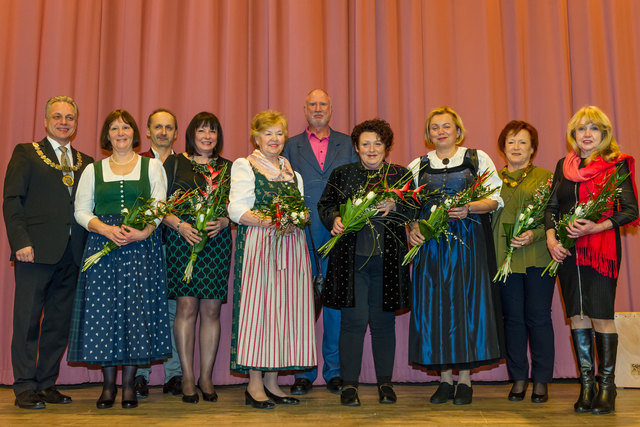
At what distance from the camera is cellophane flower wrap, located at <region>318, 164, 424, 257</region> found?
305 centimetres

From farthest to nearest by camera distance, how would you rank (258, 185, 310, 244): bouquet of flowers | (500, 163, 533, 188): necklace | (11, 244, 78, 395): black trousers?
(500, 163, 533, 188): necklace
(11, 244, 78, 395): black trousers
(258, 185, 310, 244): bouquet of flowers

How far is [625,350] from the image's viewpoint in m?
3.98

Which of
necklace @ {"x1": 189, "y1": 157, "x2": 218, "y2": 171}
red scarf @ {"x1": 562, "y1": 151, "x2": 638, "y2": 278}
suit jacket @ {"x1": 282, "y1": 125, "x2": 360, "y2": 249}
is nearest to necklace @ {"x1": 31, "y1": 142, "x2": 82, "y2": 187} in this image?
necklace @ {"x1": 189, "y1": 157, "x2": 218, "y2": 171}

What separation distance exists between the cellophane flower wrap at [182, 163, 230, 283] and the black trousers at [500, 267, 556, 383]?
1825mm

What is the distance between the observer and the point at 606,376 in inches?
123

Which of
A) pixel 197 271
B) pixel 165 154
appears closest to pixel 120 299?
pixel 197 271

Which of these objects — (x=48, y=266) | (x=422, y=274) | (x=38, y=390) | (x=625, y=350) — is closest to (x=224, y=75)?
(x=48, y=266)

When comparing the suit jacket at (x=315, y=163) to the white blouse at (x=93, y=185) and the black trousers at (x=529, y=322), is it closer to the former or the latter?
the white blouse at (x=93, y=185)

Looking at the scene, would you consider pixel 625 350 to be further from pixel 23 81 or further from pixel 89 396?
pixel 23 81

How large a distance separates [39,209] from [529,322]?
3087mm

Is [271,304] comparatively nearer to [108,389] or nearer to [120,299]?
[120,299]

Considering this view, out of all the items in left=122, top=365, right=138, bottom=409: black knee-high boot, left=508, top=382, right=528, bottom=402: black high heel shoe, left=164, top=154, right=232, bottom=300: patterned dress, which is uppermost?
left=164, top=154, right=232, bottom=300: patterned dress

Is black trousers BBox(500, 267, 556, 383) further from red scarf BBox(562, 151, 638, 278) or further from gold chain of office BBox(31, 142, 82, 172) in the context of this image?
gold chain of office BBox(31, 142, 82, 172)

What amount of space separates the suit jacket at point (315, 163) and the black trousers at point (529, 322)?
129 cm
